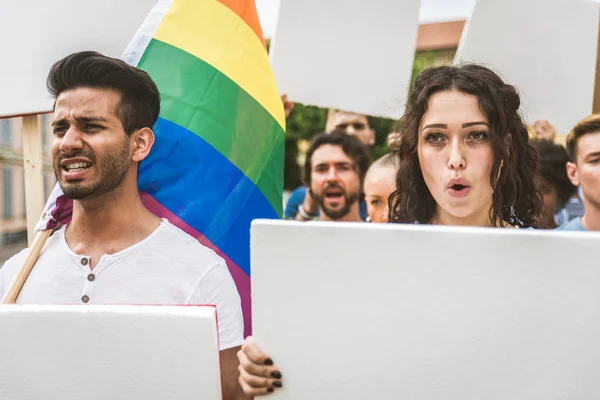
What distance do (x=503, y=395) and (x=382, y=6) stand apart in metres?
2.25

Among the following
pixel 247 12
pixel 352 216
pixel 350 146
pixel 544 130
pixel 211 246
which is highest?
pixel 247 12

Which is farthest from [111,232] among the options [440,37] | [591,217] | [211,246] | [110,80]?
[440,37]

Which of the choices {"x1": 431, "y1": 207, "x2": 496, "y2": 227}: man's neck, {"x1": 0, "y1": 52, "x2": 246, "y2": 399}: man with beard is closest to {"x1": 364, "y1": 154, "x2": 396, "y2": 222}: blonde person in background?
{"x1": 431, "y1": 207, "x2": 496, "y2": 227}: man's neck

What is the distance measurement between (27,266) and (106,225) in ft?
0.79

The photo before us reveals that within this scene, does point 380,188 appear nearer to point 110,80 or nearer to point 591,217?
point 591,217

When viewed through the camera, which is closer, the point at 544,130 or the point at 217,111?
the point at 217,111

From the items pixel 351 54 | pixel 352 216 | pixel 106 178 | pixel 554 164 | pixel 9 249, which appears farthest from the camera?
pixel 9 249

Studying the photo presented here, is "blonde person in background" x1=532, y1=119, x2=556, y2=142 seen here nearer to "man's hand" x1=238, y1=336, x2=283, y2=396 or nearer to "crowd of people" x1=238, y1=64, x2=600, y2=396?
"crowd of people" x1=238, y1=64, x2=600, y2=396

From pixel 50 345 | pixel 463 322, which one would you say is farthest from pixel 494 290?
pixel 50 345

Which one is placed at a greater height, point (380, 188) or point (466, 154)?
point (380, 188)

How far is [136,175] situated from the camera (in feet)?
6.50

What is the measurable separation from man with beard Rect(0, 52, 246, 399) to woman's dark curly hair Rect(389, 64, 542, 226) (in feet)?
2.00

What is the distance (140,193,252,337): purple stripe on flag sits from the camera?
2.03 meters

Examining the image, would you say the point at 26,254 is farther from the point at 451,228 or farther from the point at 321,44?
the point at 321,44
